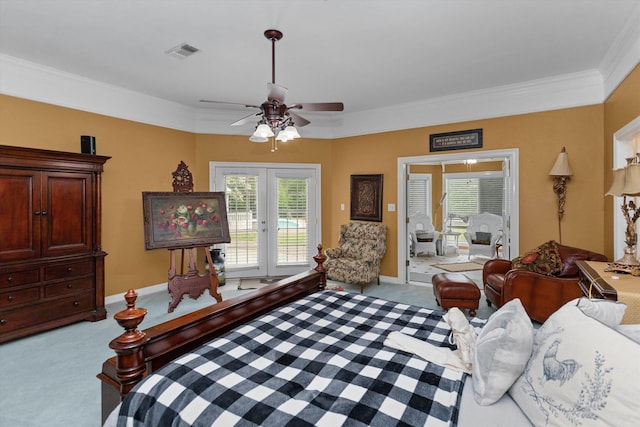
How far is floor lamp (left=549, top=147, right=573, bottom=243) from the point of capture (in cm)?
391

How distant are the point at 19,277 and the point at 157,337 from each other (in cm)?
279

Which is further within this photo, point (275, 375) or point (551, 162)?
point (551, 162)

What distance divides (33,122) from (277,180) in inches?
129

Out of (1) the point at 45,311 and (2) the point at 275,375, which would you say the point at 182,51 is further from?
(2) the point at 275,375

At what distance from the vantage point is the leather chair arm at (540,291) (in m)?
3.11

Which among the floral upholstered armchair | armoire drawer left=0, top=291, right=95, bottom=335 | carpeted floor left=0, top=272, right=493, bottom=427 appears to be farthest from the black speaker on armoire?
the floral upholstered armchair

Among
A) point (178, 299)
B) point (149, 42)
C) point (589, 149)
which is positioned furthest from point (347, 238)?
point (149, 42)

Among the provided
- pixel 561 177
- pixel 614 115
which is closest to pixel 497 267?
pixel 561 177

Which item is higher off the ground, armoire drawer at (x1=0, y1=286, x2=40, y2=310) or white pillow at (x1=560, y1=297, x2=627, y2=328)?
white pillow at (x1=560, y1=297, x2=627, y2=328)

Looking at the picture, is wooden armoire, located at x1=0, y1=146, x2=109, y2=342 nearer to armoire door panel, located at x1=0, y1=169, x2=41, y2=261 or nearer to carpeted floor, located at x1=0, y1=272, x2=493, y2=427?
armoire door panel, located at x1=0, y1=169, x2=41, y2=261

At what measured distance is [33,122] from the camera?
12.0ft

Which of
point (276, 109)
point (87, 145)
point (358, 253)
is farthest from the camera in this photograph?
point (358, 253)

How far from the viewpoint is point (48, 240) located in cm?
342

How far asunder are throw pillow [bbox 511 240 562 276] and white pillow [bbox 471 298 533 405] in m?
2.47
